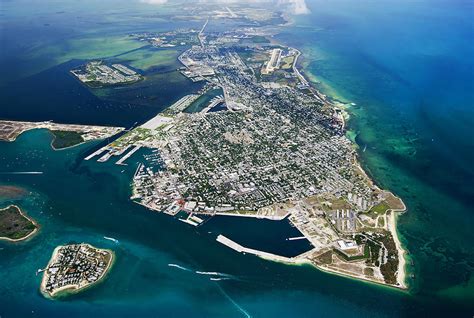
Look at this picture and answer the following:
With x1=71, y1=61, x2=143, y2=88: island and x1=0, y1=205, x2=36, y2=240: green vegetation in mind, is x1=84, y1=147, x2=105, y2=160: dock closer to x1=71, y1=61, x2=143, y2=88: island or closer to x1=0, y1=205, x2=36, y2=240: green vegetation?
x1=0, y1=205, x2=36, y2=240: green vegetation

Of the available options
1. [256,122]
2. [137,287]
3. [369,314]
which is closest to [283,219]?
[369,314]

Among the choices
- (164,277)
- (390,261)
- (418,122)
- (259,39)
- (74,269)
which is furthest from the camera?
(259,39)

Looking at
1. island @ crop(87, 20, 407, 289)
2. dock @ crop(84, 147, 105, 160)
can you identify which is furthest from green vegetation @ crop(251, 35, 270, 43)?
dock @ crop(84, 147, 105, 160)

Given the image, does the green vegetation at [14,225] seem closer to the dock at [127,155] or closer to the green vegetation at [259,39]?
the dock at [127,155]

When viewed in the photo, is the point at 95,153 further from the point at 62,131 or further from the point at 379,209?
the point at 379,209

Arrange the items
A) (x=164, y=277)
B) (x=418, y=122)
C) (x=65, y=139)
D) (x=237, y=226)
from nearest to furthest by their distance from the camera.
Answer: (x=164, y=277) → (x=237, y=226) → (x=65, y=139) → (x=418, y=122)

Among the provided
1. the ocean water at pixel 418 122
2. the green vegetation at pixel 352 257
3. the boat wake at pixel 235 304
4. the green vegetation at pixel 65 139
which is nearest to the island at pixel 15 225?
the green vegetation at pixel 65 139

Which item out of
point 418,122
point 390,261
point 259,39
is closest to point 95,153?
point 390,261
